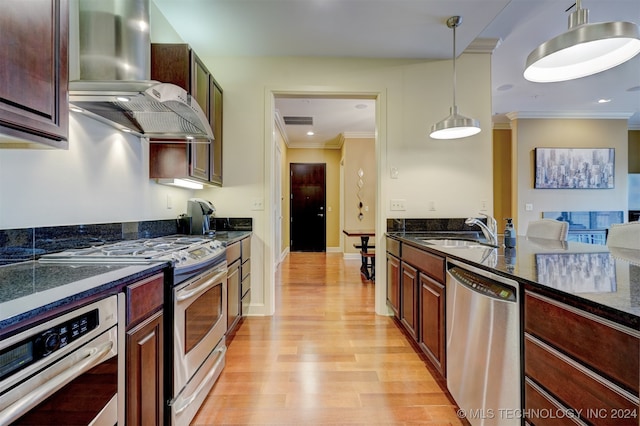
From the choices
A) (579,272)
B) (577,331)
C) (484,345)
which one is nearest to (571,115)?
(579,272)

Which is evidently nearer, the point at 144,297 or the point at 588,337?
the point at 588,337

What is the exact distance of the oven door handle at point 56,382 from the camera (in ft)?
2.10

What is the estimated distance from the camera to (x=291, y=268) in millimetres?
5480

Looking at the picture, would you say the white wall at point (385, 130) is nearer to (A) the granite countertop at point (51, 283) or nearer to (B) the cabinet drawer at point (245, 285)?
(B) the cabinet drawer at point (245, 285)

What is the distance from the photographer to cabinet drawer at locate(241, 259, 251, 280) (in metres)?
2.76

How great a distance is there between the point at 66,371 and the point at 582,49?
2.37m

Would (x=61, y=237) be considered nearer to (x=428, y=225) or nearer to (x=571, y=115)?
(x=428, y=225)

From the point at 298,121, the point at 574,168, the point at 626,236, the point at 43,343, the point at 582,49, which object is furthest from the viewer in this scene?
the point at 298,121

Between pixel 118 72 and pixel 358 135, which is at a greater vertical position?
pixel 358 135

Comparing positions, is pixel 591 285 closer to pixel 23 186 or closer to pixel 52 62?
pixel 52 62

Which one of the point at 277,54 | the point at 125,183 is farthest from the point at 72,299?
the point at 277,54

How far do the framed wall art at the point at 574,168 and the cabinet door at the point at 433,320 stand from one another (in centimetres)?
482

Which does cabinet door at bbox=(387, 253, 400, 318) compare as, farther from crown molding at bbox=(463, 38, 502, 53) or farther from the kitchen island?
crown molding at bbox=(463, 38, 502, 53)

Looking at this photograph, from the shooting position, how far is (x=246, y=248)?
9.46 feet
